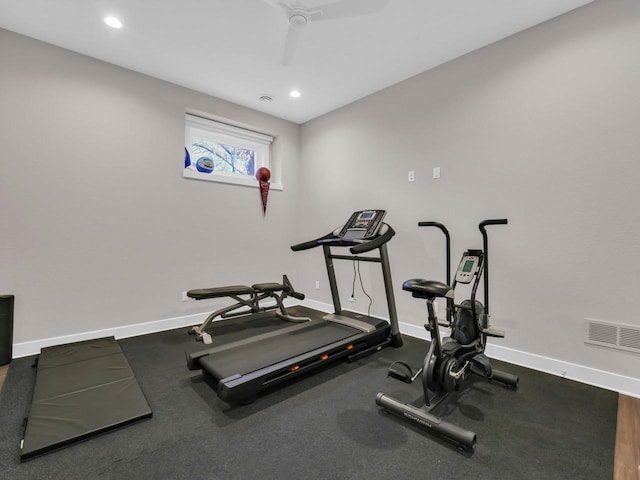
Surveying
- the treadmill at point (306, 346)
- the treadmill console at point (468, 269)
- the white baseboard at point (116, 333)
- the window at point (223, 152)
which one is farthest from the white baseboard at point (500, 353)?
the window at point (223, 152)

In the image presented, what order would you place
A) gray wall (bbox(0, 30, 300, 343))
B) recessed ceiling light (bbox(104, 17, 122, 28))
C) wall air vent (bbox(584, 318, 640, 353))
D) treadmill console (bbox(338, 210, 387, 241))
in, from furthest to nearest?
treadmill console (bbox(338, 210, 387, 241)), gray wall (bbox(0, 30, 300, 343)), recessed ceiling light (bbox(104, 17, 122, 28)), wall air vent (bbox(584, 318, 640, 353))

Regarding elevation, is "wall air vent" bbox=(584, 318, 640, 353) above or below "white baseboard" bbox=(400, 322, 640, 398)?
above

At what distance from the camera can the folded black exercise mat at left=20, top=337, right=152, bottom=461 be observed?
1606 mm

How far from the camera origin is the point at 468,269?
2.37m

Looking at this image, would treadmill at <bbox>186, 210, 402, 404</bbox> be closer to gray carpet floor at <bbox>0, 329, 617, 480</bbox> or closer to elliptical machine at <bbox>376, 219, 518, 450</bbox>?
gray carpet floor at <bbox>0, 329, 617, 480</bbox>

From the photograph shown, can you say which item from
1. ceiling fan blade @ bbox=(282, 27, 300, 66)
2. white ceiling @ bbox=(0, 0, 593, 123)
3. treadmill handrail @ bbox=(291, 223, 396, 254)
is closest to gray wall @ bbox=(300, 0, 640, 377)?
white ceiling @ bbox=(0, 0, 593, 123)

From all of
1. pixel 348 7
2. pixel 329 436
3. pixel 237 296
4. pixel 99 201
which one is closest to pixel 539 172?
pixel 348 7

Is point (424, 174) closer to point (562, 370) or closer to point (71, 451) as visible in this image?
point (562, 370)

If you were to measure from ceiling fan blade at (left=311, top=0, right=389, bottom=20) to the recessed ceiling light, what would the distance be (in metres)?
1.69

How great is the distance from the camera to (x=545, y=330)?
255 centimetres

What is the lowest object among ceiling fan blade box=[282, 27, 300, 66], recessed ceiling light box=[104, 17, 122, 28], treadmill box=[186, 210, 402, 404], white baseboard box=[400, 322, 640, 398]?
white baseboard box=[400, 322, 640, 398]

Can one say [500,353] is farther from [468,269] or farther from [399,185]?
[399,185]

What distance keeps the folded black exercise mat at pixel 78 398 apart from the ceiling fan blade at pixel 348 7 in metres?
2.92

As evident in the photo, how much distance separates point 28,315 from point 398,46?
4.24m
